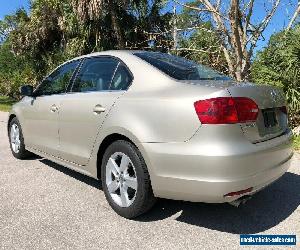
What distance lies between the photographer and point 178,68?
13.2ft

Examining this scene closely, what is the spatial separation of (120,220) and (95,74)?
1.66 m

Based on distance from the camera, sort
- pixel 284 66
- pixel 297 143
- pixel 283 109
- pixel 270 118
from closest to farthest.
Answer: pixel 270 118 → pixel 283 109 → pixel 297 143 → pixel 284 66

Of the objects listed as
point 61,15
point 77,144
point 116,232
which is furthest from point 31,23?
point 116,232

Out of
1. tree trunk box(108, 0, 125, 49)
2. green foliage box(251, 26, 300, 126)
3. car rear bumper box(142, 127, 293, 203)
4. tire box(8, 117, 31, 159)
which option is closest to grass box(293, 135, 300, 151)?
green foliage box(251, 26, 300, 126)

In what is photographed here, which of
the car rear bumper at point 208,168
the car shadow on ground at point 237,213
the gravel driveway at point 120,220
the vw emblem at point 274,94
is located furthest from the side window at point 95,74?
the vw emblem at point 274,94

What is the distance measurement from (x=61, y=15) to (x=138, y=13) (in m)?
3.50

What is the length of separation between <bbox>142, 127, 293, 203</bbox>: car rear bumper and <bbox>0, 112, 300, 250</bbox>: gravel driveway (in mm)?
389

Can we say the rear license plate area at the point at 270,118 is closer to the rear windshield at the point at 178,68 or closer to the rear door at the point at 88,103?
the rear windshield at the point at 178,68

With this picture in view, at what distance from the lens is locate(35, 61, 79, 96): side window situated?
16.0 feet

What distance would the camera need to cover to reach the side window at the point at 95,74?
4.22 meters

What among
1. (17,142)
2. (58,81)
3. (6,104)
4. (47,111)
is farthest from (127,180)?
(6,104)

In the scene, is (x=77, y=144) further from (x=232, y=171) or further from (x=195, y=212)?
Answer: (x=232, y=171)

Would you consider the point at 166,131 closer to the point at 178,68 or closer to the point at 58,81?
the point at 178,68

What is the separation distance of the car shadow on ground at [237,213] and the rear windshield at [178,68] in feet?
4.19
